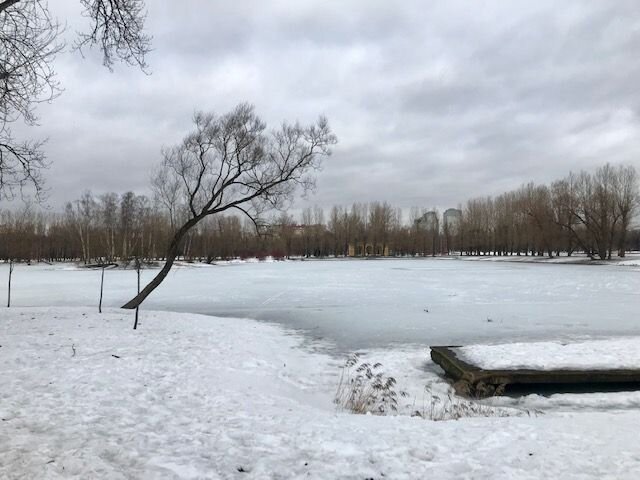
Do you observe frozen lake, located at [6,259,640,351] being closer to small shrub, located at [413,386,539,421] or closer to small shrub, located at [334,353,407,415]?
small shrub, located at [334,353,407,415]

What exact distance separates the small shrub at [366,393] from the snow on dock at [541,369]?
48.6 inches

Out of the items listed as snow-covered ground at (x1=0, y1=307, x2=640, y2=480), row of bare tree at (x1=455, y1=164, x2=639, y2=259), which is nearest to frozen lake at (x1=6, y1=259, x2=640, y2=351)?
snow-covered ground at (x1=0, y1=307, x2=640, y2=480)

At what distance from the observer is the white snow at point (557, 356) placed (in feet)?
26.3

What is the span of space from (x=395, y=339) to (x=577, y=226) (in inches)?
2703

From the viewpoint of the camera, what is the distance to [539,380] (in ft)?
25.1

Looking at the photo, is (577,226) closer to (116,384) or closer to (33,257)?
(116,384)

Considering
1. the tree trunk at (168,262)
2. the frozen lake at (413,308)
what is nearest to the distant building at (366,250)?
the frozen lake at (413,308)

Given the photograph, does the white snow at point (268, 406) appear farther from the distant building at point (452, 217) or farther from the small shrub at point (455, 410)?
the distant building at point (452, 217)

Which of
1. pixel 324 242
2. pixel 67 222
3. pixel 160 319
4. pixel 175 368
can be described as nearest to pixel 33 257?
pixel 67 222

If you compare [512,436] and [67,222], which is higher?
[67,222]

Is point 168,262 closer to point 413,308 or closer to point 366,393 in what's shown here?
point 413,308

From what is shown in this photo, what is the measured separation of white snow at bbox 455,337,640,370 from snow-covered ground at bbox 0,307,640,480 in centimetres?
97

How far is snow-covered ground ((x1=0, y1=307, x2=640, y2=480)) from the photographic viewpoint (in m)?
3.58

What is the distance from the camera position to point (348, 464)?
3.72 metres
